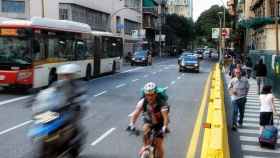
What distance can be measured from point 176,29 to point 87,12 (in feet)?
221

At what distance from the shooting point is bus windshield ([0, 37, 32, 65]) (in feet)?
75.3

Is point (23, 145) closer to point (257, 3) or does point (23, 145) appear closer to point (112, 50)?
point (112, 50)

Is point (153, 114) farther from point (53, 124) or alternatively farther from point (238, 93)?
point (238, 93)

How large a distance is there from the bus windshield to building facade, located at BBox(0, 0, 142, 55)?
1193 inches

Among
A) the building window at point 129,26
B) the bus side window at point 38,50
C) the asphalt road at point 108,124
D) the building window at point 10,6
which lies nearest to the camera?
the asphalt road at point 108,124

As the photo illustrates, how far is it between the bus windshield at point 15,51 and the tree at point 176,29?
106 metres

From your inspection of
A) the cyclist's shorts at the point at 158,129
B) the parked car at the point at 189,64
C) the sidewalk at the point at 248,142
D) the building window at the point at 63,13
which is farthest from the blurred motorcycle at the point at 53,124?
the building window at the point at 63,13

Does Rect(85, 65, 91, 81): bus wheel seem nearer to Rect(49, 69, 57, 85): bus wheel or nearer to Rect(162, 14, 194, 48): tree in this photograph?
Rect(49, 69, 57, 85): bus wheel

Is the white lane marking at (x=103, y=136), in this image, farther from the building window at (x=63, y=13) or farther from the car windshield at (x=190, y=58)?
the building window at (x=63, y=13)

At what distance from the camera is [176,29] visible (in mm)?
132375

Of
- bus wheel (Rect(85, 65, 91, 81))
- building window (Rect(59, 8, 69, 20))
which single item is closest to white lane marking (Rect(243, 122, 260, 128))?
bus wheel (Rect(85, 65, 91, 81))

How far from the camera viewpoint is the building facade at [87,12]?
191 ft

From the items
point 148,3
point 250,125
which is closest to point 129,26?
point 148,3

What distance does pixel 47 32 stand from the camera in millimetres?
24672
